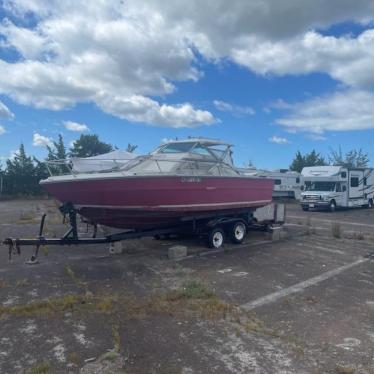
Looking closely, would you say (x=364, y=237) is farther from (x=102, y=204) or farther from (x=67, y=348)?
(x=67, y=348)

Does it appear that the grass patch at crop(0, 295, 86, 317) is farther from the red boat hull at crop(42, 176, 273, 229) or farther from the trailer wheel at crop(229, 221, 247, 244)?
the trailer wheel at crop(229, 221, 247, 244)

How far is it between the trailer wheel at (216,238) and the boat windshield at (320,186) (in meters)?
14.1

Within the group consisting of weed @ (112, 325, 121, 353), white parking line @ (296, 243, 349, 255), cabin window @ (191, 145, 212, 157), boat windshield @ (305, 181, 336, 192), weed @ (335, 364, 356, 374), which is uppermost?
cabin window @ (191, 145, 212, 157)

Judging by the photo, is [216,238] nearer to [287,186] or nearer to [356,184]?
[356,184]

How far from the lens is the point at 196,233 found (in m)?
8.86

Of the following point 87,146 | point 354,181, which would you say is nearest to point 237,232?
point 354,181

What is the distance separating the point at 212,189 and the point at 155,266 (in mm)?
2356

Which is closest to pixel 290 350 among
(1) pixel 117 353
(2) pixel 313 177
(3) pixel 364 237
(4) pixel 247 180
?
(1) pixel 117 353

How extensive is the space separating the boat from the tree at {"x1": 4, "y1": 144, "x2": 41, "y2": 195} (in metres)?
24.0

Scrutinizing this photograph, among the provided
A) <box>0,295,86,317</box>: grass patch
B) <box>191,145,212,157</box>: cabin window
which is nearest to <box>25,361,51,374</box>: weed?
<box>0,295,86,317</box>: grass patch

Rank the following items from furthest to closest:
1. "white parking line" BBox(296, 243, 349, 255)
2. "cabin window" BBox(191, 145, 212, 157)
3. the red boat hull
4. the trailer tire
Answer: the trailer tire
"cabin window" BBox(191, 145, 212, 157)
"white parking line" BBox(296, 243, 349, 255)
the red boat hull

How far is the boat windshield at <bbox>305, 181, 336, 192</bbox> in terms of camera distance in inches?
832

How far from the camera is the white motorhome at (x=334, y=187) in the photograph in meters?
20.6

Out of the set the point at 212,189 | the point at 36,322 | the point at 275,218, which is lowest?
the point at 36,322
